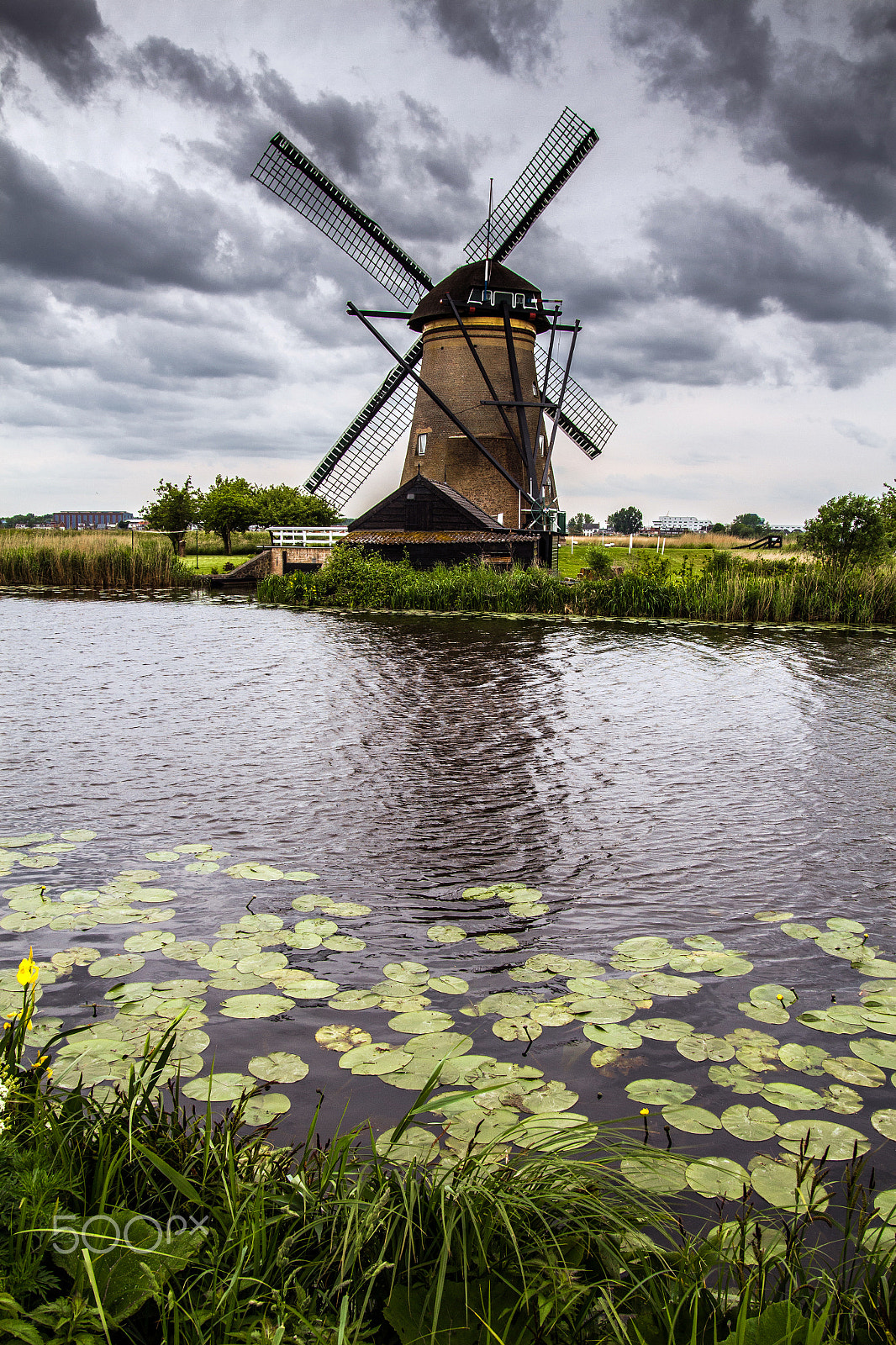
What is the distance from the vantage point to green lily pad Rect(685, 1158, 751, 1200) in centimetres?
228

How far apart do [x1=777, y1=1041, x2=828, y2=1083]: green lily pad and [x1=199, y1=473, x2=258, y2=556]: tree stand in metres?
45.1

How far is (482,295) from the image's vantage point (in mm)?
24625

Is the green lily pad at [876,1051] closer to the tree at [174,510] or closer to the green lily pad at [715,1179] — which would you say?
the green lily pad at [715,1179]

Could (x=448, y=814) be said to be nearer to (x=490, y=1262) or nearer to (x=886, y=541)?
(x=490, y=1262)

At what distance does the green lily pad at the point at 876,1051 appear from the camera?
3.01 metres

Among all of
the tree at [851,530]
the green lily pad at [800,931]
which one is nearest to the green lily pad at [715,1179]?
the green lily pad at [800,931]

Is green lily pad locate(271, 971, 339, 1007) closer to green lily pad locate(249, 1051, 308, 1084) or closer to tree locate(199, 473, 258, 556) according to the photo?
green lily pad locate(249, 1051, 308, 1084)

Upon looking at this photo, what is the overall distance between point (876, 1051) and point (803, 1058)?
0.28m

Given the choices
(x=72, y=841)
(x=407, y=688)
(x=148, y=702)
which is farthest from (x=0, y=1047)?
(x=407, y=688)

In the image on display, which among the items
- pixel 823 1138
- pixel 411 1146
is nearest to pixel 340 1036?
pixel 411 1146

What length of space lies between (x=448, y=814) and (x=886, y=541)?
63.3 ft

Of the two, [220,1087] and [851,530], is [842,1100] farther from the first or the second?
[851,530]

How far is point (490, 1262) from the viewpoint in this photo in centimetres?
179

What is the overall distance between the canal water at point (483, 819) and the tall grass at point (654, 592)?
739 centimetres
